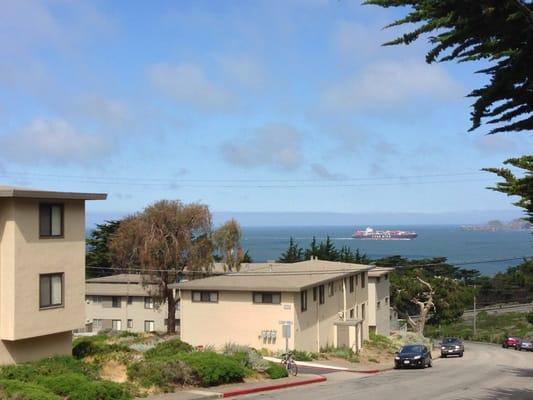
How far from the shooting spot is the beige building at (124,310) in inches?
2100

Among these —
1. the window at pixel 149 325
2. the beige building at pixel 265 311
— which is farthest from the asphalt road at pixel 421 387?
the window at pixel 149 325

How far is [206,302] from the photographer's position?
1510 inches

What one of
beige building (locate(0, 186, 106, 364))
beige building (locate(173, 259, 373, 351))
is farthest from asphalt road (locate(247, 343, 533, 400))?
beige building (locate(0, 186, 106, 364))

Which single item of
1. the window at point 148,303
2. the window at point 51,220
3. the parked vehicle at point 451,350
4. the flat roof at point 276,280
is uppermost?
the window at point 51,220

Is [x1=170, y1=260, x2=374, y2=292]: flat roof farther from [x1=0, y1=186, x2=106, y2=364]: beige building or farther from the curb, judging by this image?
[x1=0, y1=186, x2=106, y2=364]: beige building

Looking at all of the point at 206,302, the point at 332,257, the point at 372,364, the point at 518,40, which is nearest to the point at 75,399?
the point at 518,40

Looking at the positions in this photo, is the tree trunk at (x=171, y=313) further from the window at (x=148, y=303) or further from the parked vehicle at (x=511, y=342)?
the parked vehicle at (x=511, y=342)

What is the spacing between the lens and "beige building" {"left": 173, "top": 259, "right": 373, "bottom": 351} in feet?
119

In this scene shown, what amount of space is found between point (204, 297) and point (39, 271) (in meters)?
16.7

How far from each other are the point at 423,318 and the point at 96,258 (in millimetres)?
35242

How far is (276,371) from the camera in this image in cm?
2641

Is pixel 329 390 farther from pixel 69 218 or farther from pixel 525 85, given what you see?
pixel 525 85

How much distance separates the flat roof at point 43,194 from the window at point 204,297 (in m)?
14.4

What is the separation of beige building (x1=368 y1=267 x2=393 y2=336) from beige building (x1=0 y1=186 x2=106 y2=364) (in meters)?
35.5
